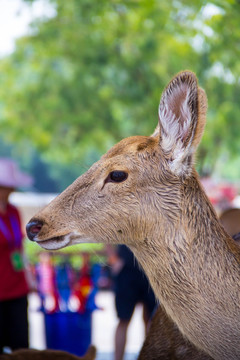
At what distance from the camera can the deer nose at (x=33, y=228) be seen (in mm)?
1750

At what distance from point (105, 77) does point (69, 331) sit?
7.37 m

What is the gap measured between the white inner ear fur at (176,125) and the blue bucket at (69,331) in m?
3.82

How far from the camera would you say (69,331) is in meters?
5.32

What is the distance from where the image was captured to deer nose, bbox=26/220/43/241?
175cm

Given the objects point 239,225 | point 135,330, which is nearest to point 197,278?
point 239,225

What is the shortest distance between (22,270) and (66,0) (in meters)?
7.07

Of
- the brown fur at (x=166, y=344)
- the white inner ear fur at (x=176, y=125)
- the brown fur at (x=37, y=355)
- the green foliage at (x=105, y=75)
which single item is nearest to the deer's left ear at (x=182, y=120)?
the white inner ear fur at (x=176, y=125)

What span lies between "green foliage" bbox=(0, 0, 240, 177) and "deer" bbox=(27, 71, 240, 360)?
6.10m

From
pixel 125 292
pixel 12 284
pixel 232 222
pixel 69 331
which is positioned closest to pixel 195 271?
pixel 232 222

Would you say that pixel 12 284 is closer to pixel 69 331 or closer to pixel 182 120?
pixel 69 331

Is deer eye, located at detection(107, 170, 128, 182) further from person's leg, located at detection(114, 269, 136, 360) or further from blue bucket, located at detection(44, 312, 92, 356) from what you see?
blue bucket, located at detection(44, 312, 92, 356)

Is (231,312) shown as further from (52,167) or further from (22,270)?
(52,167)

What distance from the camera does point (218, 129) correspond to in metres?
10.4

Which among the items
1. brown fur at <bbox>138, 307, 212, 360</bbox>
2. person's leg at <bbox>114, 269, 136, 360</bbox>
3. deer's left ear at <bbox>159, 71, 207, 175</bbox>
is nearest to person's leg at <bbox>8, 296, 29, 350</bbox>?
person's leg at <bbox>114, 269, 136, 360</bbox>
